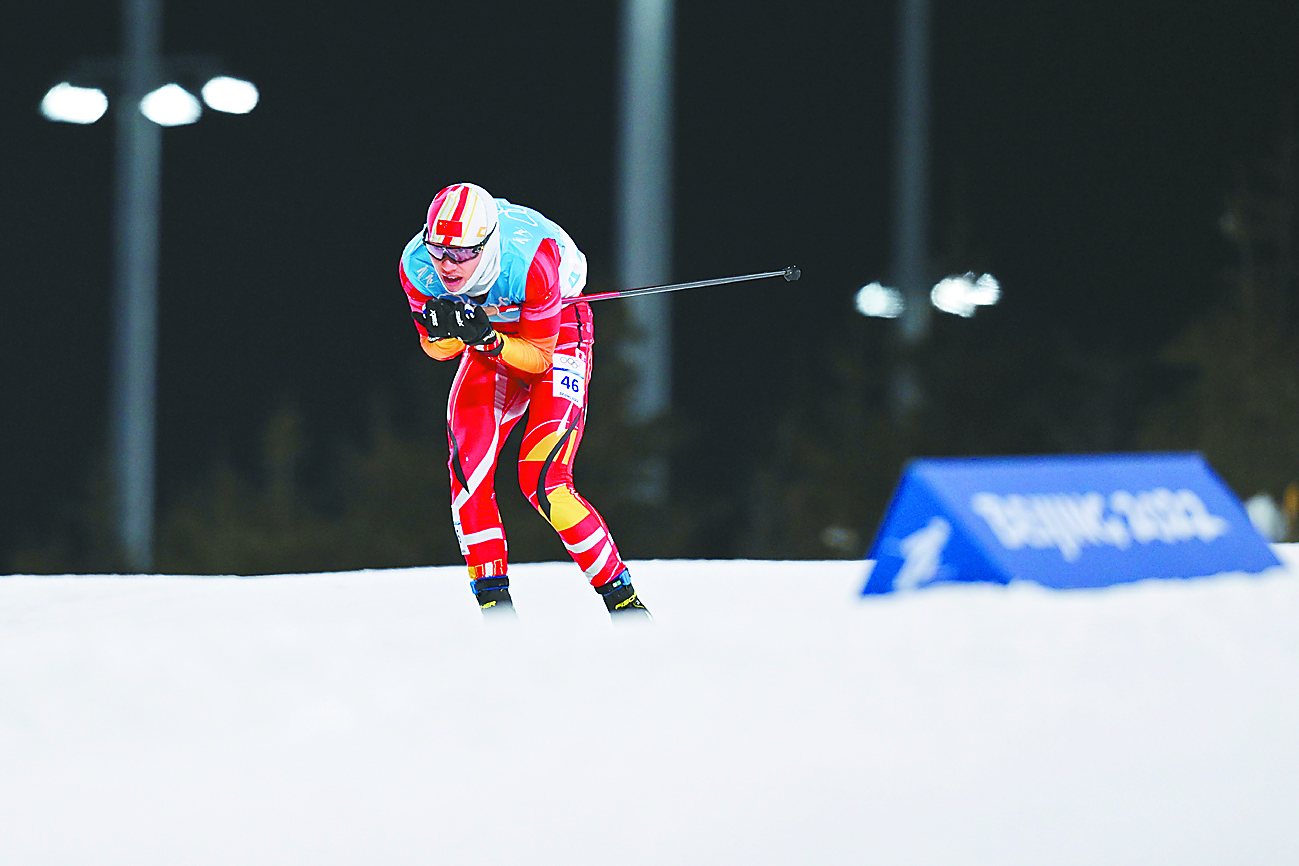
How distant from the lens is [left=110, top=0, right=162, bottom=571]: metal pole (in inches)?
389

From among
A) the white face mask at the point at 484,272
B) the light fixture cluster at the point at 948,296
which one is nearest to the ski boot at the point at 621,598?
the white face mask at the point at 484,272

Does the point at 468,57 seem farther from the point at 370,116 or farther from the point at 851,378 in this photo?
the point at 851,378

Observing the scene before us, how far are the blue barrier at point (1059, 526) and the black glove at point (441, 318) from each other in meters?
1.61

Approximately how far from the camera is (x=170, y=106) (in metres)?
9.05

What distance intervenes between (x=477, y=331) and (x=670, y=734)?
75.8 inches

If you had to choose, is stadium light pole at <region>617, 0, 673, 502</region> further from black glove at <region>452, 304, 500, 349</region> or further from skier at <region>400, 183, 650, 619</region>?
black glove at <region>452, 304, 500, 349</region>

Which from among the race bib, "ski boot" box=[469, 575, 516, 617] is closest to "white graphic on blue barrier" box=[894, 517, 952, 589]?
the race bib

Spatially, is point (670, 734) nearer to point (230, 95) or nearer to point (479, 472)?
point (479, 472)

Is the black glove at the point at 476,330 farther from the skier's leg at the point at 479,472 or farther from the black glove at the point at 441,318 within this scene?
the skier's leg at the point at 479,472

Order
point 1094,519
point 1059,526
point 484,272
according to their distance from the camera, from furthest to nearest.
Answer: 1. point 1094,519
2. point 1059,526
3. point 484,272

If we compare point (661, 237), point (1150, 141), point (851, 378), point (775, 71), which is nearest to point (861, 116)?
point (775, 71)

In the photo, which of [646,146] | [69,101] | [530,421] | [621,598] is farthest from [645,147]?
[621,598]

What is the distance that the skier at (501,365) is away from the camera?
5.25m

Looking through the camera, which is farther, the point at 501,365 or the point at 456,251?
the point at 501,365
